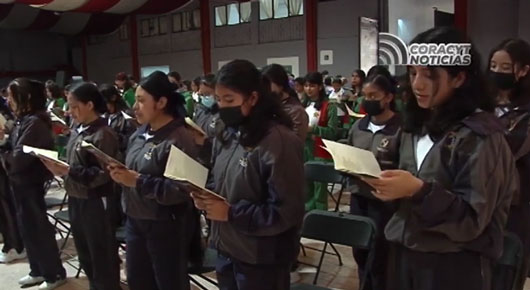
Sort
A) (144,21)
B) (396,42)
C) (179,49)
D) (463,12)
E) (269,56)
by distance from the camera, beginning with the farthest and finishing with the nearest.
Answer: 1. (144,21)
2. (179,49)
3. (269,56)
4. (463,12)
5. (396,42)

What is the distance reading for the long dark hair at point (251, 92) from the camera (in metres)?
1.79

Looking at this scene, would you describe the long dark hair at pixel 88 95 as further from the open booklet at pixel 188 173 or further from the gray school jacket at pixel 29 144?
the open booklet at pixel 188 173

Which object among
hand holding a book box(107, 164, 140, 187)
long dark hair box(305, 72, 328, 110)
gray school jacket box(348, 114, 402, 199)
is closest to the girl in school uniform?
gray school jacket box(348, 114, 402, 199)

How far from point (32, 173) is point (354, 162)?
2.51m

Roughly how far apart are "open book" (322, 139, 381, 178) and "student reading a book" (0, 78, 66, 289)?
7.59 feet

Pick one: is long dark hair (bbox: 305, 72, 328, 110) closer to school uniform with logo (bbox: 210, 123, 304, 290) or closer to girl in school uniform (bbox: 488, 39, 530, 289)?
girl in school uniform (bbox: 488, 39, 530, 289)

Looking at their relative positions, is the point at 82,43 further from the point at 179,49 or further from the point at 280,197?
the point at 280,197

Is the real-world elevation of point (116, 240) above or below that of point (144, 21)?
below

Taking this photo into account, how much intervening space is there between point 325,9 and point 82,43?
33.3 ft

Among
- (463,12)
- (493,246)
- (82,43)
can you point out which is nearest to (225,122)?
(493,246)

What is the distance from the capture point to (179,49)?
14047mm

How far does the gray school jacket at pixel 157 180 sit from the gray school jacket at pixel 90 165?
0.36m

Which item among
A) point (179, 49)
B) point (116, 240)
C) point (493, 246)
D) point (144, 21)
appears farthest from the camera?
point (144, 21)

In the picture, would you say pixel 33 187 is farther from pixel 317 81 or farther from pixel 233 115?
pixel 317 81
